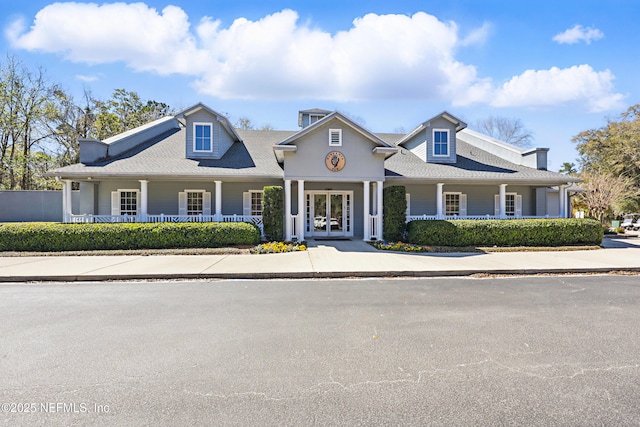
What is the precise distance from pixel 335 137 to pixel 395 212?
4.30 m

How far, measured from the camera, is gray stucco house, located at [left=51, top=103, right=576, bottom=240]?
14.4 metres

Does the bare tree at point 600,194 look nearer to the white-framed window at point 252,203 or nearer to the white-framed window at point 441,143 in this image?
the white-framed window at point 441,143

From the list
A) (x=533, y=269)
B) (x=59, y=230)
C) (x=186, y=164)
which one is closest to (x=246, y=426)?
(x=533, y=269)

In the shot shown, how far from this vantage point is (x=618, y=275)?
8656 millimetres

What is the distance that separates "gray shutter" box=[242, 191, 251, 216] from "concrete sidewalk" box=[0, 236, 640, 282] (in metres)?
5.46

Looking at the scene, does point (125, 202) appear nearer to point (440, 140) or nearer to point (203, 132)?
point (203, 132)

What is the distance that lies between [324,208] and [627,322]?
1323 centimetres

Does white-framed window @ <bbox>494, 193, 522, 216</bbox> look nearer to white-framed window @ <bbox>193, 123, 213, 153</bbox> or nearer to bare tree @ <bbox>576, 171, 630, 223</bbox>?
bare tree @ <bbox>576, 171, 630, 223</bbox>

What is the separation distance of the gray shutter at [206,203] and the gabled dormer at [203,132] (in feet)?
6.24

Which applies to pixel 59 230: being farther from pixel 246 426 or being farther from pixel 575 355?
pixel 575 355

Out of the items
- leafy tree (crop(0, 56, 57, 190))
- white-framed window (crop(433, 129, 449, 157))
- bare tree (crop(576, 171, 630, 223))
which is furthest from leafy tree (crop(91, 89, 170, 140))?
bare tree (crop(576, 171, 630, 223))

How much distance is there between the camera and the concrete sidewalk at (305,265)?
8273mm

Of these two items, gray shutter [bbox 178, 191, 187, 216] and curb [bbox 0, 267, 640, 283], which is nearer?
curb [bbox 0, 267, 640, 283]

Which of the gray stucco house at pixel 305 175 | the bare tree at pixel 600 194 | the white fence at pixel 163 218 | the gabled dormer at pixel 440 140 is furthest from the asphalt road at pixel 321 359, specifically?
the bare tree at pixel 600 194
